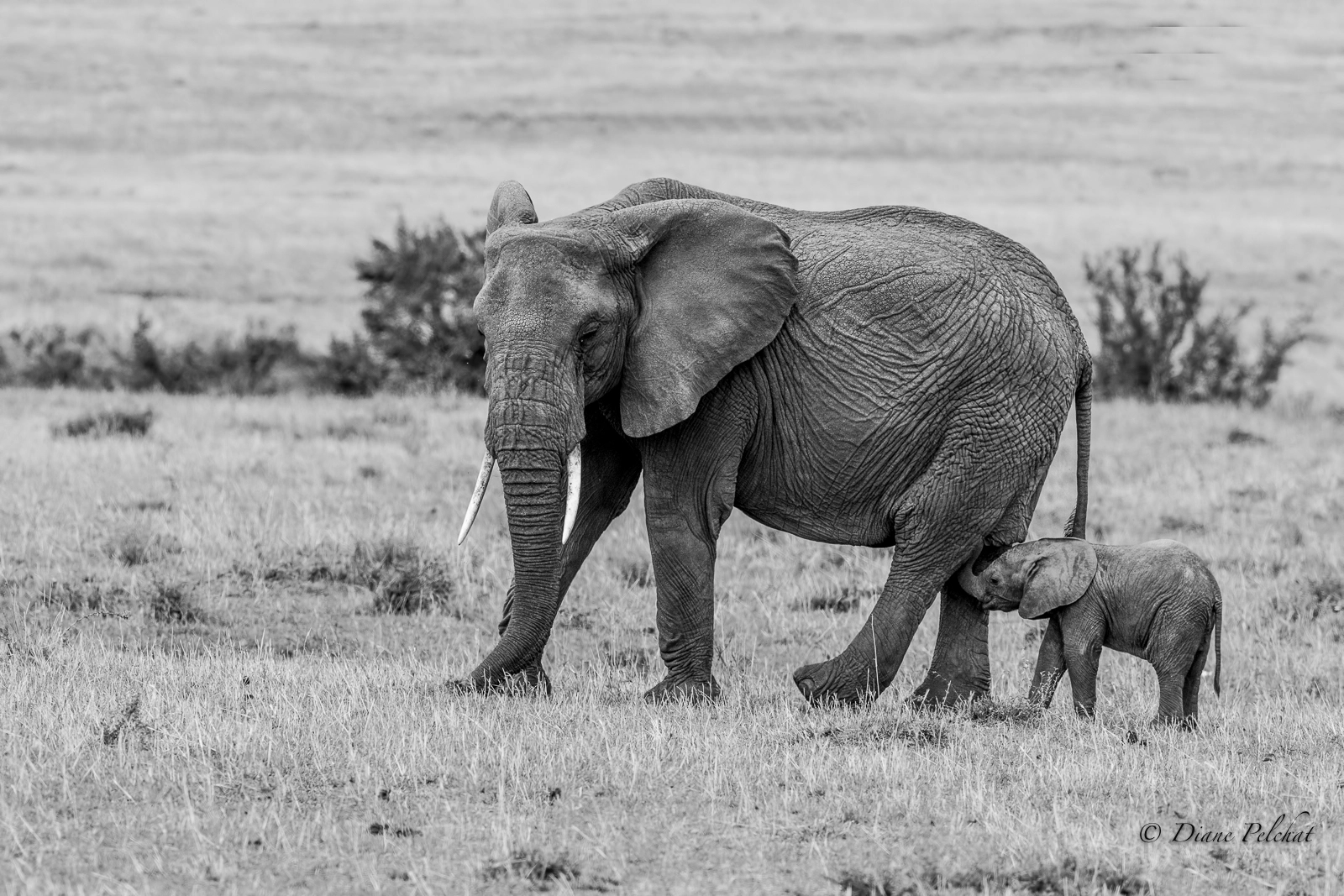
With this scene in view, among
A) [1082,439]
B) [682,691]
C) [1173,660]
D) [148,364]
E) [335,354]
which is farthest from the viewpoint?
[335,354]

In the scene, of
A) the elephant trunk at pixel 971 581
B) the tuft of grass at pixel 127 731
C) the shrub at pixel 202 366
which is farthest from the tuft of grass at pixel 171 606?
the shrub at pixel 202 366

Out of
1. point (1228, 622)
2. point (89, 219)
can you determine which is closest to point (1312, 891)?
point (1228, 622)

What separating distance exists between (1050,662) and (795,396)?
1876mm

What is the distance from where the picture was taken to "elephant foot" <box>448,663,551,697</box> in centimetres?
907

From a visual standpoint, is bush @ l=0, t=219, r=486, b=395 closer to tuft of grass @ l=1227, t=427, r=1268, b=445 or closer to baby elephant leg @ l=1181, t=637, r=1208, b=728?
tuft of grass @ l=1227, t=427, r=1268, b=445

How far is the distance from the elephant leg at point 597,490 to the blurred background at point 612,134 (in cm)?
1543

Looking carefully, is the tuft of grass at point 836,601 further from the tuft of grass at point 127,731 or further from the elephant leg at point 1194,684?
the tuft of grass at point 127,731

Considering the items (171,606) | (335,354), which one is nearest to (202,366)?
(335,354)

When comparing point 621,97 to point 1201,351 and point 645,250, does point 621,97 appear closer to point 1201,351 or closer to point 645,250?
point 1201,351

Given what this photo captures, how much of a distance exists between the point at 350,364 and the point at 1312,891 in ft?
63.5

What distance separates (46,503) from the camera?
13.9m

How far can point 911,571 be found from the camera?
9.51m

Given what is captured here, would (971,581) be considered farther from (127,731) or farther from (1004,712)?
(127,731)

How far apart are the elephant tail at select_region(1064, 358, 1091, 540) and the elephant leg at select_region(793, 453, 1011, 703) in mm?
714
